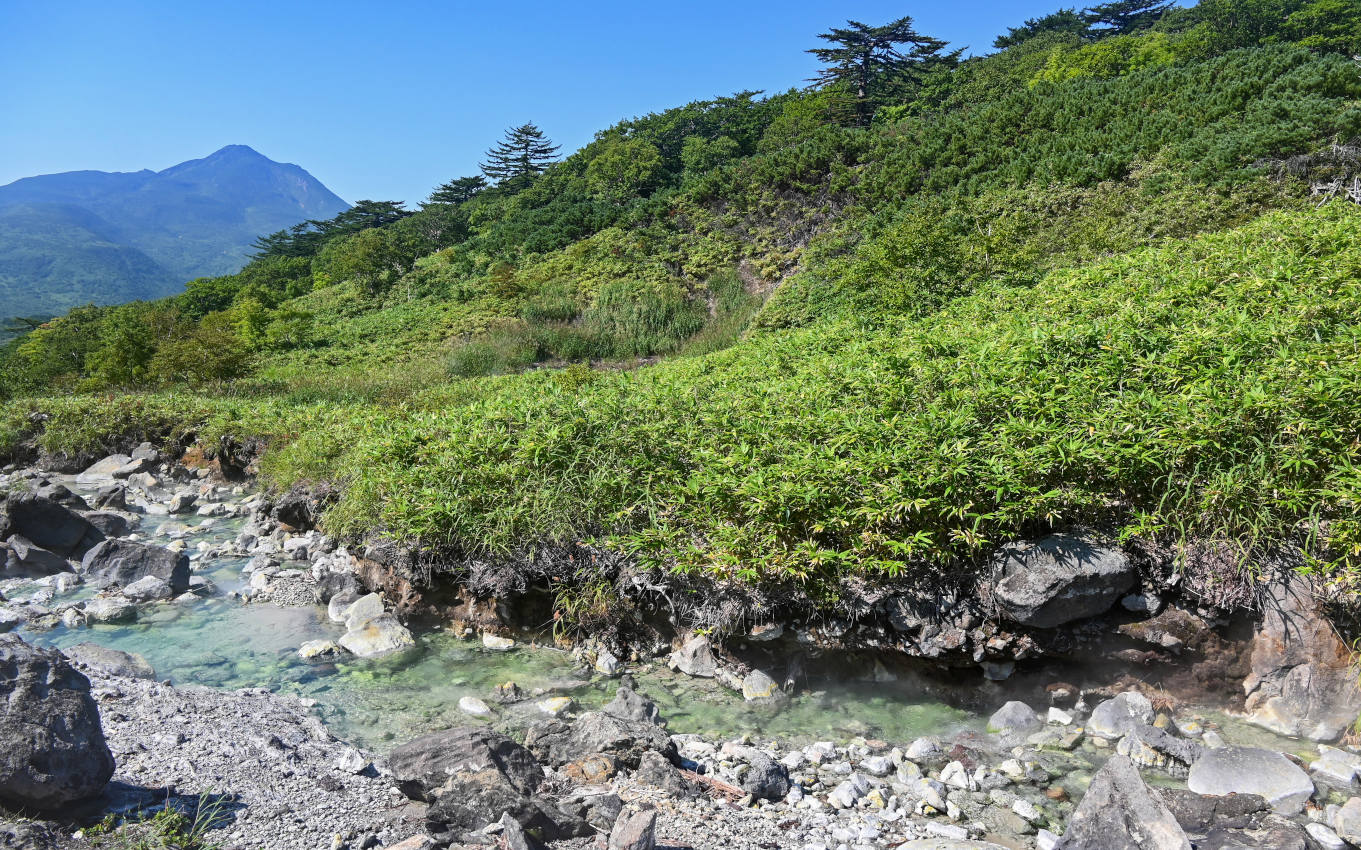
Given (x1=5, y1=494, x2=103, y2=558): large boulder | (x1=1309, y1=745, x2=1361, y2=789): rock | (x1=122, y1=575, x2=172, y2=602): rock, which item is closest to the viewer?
(x1=1309, y1=745, x2=1361, y2=789): rock

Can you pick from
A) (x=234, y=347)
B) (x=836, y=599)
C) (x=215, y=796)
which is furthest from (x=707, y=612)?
(x=234, y=347)

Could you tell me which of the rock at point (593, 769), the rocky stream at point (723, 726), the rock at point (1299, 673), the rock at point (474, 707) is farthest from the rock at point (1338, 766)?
the rock at point (474, 707)

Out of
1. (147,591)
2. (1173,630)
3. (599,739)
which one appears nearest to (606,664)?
(599,739)

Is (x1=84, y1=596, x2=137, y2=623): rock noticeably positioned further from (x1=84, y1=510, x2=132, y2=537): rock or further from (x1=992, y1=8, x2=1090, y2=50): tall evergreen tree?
(x1=992, y1=8, x2=1090, y2=50): tall evergreen tree

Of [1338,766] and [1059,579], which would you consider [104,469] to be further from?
[1338,766]

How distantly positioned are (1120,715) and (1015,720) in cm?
50

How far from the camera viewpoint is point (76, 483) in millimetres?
10961

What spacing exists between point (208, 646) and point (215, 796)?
2721 millimetres

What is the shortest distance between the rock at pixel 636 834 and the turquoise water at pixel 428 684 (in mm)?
1388

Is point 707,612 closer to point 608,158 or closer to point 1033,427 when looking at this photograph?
point 1033,427

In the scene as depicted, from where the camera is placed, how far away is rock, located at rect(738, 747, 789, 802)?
124 inches

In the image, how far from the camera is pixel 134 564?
20.7 ft

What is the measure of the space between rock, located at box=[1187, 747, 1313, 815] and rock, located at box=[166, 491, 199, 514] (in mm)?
10703

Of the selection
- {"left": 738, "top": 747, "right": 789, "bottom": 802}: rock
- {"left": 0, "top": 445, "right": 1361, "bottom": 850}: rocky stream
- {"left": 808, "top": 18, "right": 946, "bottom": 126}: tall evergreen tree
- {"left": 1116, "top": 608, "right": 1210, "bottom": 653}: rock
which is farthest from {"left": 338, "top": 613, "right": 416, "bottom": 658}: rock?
{"left": 808, "top": 18, "right": 946, "bottom": 126}: tall evergreen tree
